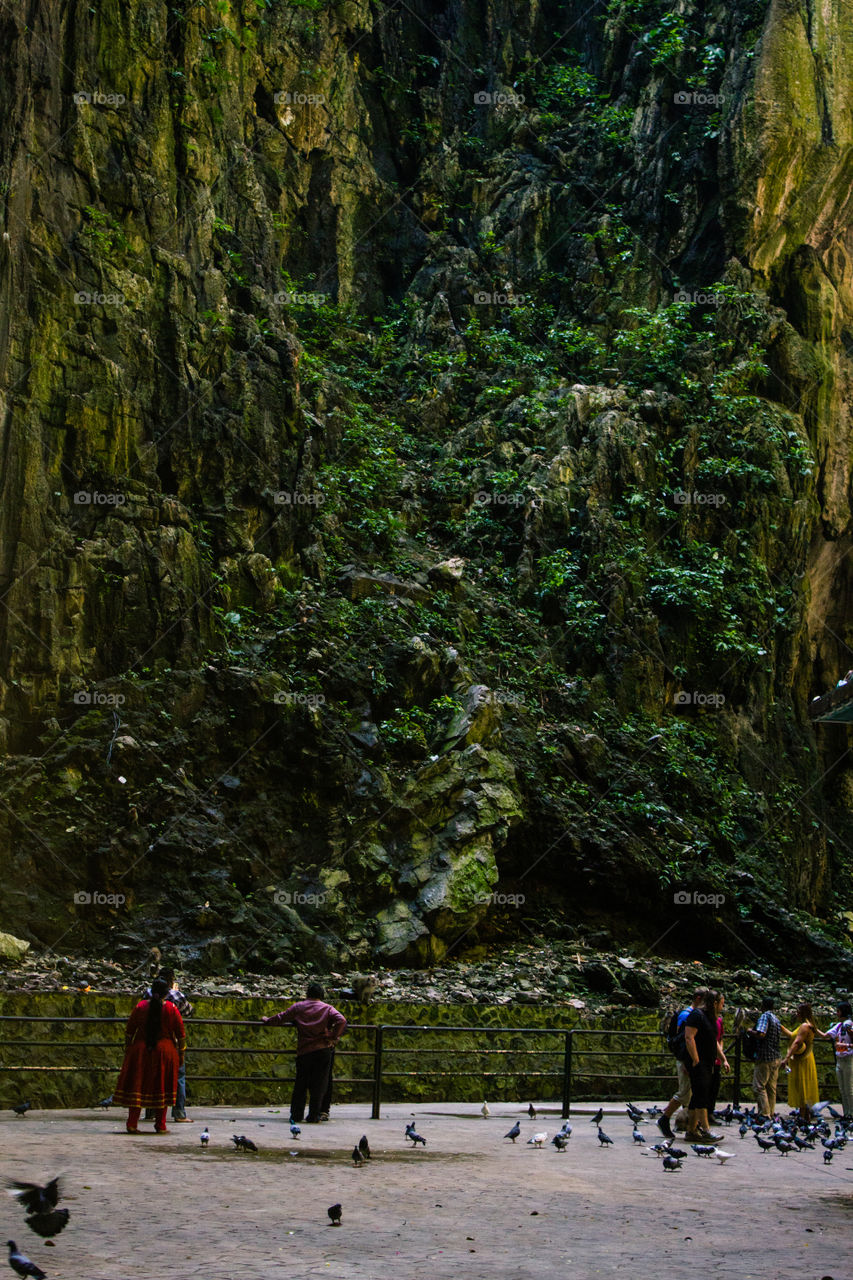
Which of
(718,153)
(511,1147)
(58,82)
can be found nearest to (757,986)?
(511,1147)

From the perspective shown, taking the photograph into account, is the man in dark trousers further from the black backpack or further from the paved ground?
the black backpack

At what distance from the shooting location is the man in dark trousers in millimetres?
10484

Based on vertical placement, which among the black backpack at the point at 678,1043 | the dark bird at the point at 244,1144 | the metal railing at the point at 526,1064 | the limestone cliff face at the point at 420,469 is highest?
the limestone cliff face at the point at 420,469

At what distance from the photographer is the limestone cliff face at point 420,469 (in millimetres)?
19000

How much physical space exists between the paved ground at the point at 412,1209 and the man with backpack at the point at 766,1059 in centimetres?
235

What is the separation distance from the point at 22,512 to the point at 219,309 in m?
7.00

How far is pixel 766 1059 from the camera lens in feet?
44.0

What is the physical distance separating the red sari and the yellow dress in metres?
7.04

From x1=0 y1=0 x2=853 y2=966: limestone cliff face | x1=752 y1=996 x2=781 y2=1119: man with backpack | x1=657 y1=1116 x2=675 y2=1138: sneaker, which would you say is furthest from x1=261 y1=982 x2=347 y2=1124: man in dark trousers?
x1=0 y1=0 x2=853 y2=966: limestone cliff face

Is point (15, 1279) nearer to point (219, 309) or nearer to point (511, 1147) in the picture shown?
point (511, 1147)

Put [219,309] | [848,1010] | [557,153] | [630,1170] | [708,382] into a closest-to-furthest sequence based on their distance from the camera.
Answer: [630,1170]
[848,1010]
[219,309]
[708,382]
[557,153]

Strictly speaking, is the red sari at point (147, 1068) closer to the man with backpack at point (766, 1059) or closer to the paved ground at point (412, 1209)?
the paved ground at point (412, 1209)

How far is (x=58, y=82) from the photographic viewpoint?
21.0m

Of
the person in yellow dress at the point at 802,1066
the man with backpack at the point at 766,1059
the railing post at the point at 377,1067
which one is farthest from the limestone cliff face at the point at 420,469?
the person in yellow dress at the point at 802,1066
